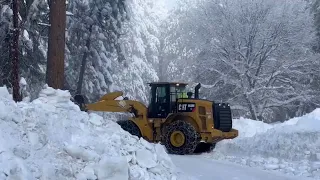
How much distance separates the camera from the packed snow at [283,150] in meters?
12.5

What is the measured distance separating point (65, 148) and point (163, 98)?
8510 millimetres

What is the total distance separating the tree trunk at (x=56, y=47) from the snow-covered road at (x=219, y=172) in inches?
153

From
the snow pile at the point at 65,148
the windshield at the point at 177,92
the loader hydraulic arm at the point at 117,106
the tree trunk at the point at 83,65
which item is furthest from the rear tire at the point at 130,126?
the tree trunk at the point at 83,65

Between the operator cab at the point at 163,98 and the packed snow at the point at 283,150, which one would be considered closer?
the packed snow at the point at 283,150

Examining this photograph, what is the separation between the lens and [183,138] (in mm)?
15109

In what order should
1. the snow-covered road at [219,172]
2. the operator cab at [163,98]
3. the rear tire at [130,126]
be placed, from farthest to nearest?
the rear tire at [130,126] < the operator cab at [163,98] < the snow-covered road at [219,172]

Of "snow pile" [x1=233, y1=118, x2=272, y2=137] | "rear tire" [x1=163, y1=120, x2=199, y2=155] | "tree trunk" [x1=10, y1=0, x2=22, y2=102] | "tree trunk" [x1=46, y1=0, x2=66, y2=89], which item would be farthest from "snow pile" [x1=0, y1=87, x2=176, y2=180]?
"snow pile" [x1=233, y1=118, x2=272, y2=137]

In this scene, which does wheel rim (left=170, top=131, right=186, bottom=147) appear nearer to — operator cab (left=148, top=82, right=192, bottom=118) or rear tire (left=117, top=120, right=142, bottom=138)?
operator cab (left=148, top=82, right=192, bottom=118)

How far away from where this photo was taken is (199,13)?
34875mm

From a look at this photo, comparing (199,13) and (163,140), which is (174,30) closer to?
Answer: (199,13)

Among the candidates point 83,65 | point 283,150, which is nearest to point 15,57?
point 283,150

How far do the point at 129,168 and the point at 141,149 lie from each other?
36.2 inches

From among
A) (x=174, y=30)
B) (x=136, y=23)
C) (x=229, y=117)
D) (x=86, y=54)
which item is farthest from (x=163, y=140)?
(x=174, y=30)

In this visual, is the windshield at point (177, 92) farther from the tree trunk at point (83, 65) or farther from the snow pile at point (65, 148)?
the tree trunk at point (83, 65)
